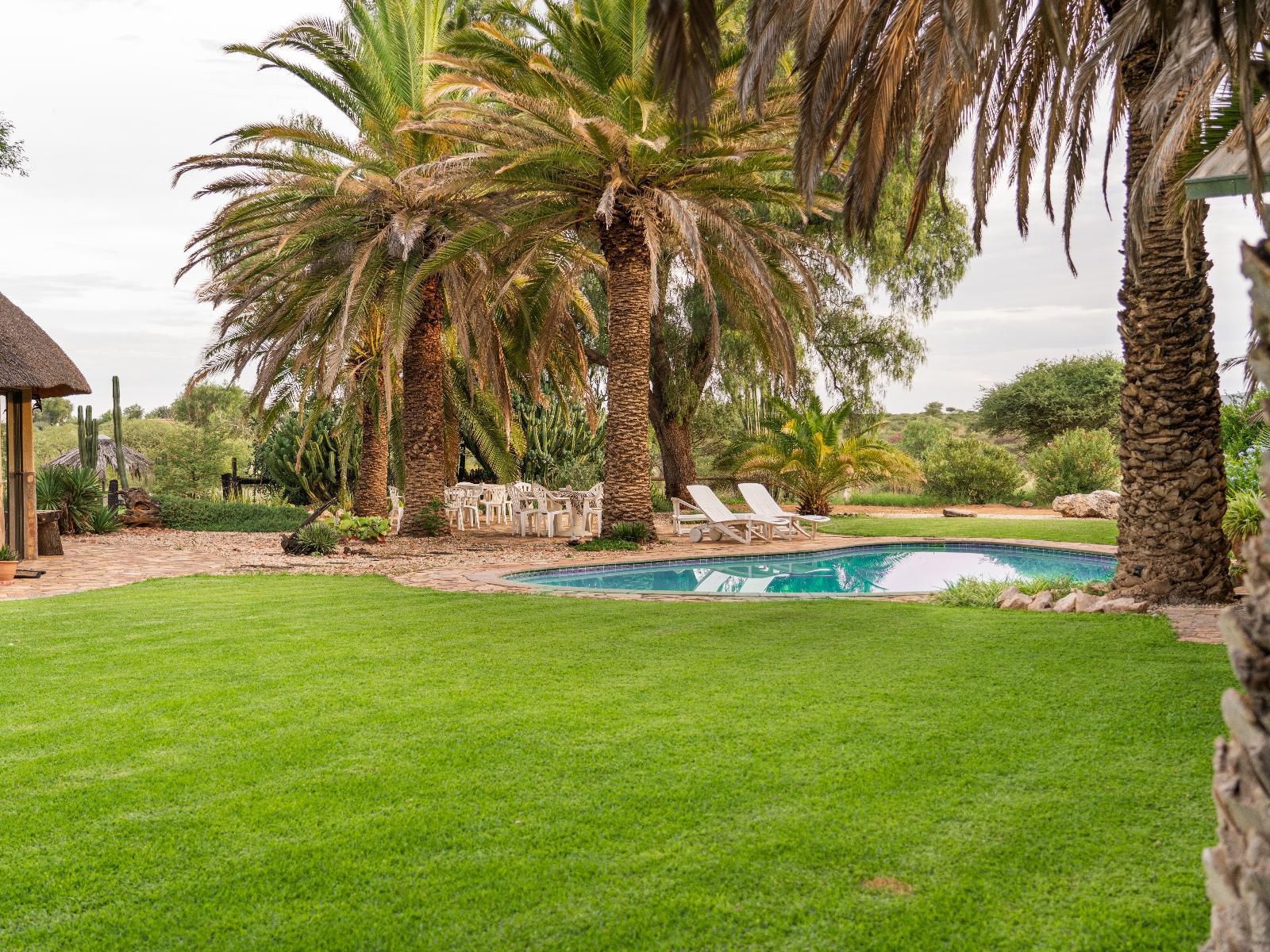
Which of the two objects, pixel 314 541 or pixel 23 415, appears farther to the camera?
pixel 314 541

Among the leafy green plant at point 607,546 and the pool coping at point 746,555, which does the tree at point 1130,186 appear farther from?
the leafy green plant at point 607,546

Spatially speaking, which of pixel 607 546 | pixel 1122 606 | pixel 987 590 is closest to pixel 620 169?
pixel 607 546

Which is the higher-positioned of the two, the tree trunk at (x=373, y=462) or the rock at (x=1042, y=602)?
the tree trunk at (x=373, y=462)

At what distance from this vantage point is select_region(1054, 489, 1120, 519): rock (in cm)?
1964

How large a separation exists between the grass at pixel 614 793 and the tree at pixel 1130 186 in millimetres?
1622

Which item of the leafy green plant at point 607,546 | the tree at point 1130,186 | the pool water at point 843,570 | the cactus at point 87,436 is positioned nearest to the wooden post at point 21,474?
the pool water at point 843,570

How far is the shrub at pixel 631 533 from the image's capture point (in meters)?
14.3

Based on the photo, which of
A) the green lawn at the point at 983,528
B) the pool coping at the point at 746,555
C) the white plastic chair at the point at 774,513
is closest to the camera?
the pool coping at the point at 746,555

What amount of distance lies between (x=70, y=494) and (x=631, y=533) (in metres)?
10.7

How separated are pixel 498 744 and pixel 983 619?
4.46 m

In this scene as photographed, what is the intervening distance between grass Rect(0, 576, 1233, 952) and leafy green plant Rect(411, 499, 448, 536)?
925 centimetres

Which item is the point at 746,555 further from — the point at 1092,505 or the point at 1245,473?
the point at 1092,505

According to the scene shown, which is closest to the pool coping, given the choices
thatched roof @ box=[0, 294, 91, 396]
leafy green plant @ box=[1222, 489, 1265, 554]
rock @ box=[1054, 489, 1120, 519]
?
leafy green plant @ box=[1222, 489, 1265, 554]

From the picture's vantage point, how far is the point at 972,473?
2364 centimetres
